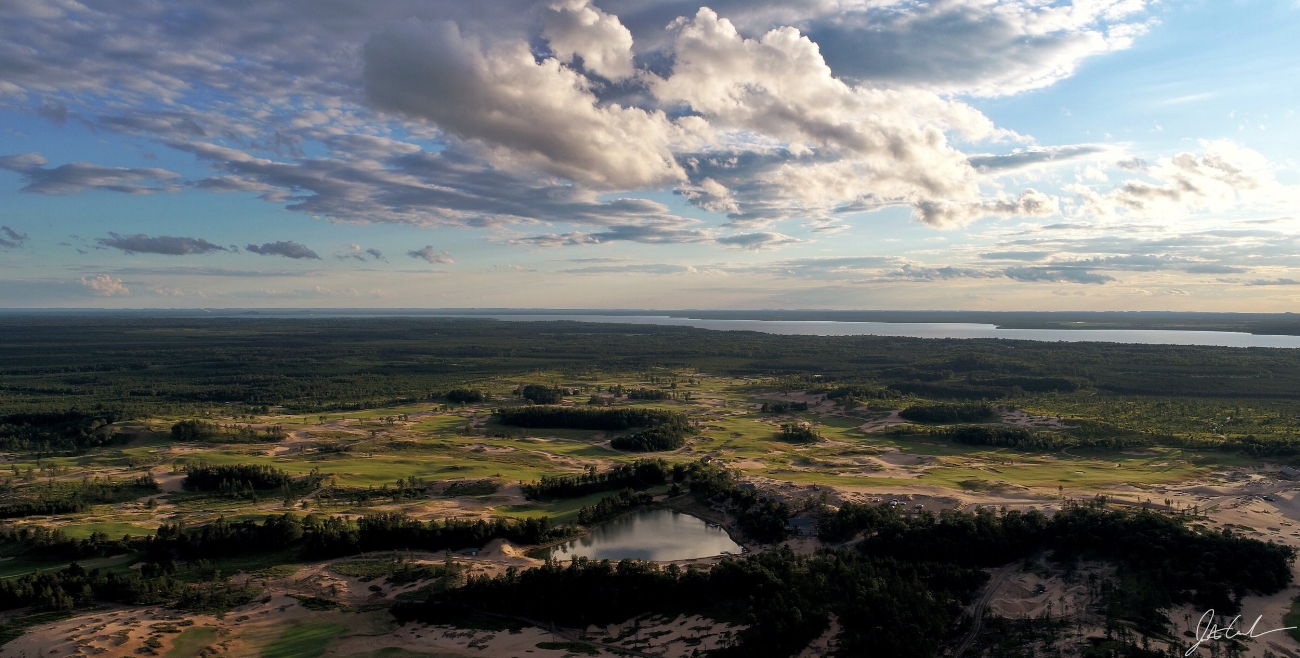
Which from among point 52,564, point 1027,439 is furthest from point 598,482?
point 1027,439

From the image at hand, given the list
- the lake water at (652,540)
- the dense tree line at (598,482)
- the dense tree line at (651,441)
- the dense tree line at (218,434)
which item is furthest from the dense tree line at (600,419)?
the lake water at (652,540)

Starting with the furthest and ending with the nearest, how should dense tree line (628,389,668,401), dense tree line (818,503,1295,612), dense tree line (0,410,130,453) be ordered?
dense tree line (628,389,668,401) → dense tree line (0,410,130,453) → dense tree line (818,503,1295,612)

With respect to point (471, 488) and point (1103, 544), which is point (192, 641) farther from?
point (1103, 544)

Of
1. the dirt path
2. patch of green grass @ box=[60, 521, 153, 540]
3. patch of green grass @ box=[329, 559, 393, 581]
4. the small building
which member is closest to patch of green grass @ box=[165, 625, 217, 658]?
patch of green grass @ box=[329, 559, 393, 581]

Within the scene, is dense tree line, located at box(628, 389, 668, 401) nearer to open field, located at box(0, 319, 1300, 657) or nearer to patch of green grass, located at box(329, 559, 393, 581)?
open field, located at box(0, 319, 1300, 657)

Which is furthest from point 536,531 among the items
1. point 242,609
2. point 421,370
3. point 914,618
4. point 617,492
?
point 421,370

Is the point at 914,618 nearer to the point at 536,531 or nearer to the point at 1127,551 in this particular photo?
the point at 1127,551
